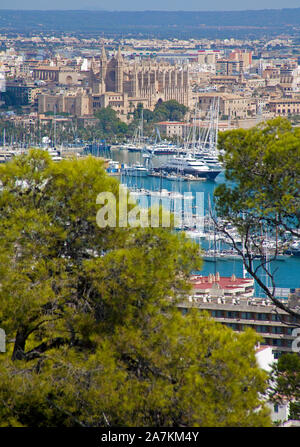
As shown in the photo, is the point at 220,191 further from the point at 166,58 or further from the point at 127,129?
the point at 166,58

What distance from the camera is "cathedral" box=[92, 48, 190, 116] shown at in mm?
41125

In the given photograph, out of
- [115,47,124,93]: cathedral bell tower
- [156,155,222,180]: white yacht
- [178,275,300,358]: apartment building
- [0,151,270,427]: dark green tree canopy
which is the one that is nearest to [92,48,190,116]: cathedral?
[115,47,124,93]: cathedral bell tower

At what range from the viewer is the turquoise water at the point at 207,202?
14177 millimetres

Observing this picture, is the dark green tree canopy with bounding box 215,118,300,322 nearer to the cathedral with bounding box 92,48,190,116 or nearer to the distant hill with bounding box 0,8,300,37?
the cathedral with bounding box 92,48,190,116

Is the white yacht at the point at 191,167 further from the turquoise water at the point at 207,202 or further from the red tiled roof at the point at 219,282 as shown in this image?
the red tiled roof at the point at 219,282

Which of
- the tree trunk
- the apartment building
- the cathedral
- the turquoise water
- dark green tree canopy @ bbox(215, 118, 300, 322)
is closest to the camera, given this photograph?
the tree trunk

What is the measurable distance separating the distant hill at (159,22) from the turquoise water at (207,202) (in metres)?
76.6

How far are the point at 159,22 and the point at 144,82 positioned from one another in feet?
294

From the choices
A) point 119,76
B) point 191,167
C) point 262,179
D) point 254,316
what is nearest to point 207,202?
point 191,167

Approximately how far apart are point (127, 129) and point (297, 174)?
3232 centimetres

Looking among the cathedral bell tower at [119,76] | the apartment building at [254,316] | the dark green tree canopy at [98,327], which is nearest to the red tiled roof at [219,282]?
the apartment building at [254,316]

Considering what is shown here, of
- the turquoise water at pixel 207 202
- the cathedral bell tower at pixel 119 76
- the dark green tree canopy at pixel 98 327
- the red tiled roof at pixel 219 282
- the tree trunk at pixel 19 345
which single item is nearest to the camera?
the dark green tree canopy at pixel 98 327

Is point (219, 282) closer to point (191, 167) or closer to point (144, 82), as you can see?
point (191, 167)

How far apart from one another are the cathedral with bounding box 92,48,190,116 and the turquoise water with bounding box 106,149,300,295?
8.83 meters
